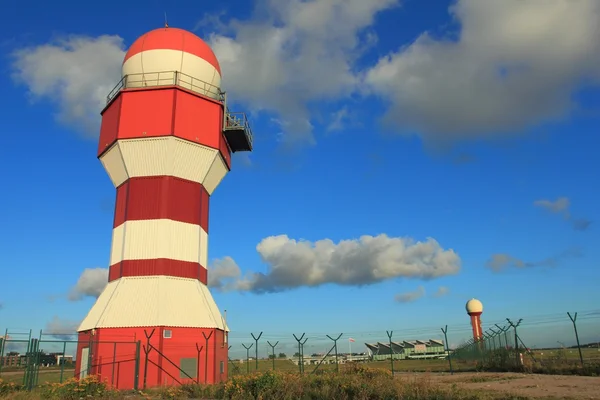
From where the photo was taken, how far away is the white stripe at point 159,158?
29328mm

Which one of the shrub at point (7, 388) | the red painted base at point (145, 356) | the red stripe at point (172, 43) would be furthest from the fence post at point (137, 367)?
the red stripe at point (172, 43)

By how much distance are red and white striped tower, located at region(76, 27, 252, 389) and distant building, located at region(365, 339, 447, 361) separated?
56309mm

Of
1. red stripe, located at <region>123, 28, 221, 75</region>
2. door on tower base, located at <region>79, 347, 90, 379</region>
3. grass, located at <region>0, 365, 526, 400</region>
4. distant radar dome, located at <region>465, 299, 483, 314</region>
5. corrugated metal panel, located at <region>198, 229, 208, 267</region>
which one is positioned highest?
red stripe, located at <region>123, 28, 221, 75</region>

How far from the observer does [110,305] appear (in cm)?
2733

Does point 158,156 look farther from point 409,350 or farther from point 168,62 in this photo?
point 409,350

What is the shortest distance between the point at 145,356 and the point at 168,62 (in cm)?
1822

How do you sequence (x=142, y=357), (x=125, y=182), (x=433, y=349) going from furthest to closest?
(x=433, y=349)
(x=125, y=182)
(x=142, y=357)

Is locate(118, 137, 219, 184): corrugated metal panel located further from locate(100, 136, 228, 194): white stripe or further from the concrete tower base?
the concrete tower base

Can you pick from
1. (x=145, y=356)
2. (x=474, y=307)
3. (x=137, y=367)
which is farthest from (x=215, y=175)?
(x=474, y=307)

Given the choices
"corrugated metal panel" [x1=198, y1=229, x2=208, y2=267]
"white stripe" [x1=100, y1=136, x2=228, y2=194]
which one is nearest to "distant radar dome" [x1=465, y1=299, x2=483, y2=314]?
"corrugated metal panel" [x1=198, y1=229, x2=208, y2=267]

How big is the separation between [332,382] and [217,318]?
15.0 meters

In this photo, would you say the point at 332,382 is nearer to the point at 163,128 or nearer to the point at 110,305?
the point at 110,305

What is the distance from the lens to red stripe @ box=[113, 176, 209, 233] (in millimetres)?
28953

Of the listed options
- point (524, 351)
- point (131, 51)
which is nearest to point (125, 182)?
point (131, 51)
